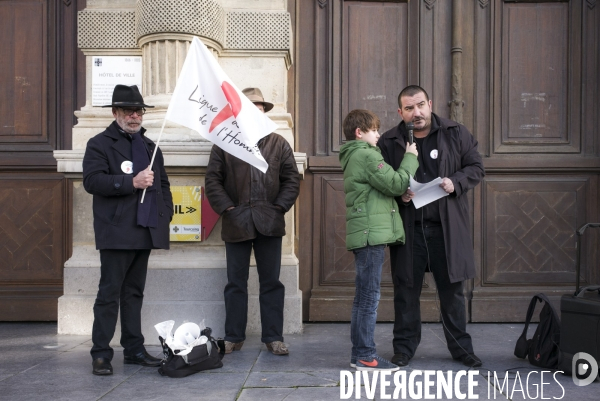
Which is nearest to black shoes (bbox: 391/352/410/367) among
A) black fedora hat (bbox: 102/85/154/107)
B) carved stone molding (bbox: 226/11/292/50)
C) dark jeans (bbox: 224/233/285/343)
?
dark jeans (bbox: 224/233/285/343)

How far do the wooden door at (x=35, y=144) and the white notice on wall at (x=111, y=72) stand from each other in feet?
1.67

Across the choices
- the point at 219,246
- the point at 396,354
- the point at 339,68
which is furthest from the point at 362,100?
the point at 396,354

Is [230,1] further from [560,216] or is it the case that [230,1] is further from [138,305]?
[560,216]

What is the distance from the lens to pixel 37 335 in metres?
6.18

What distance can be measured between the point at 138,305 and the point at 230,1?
2.99m

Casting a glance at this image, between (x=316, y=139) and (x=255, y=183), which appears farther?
(x=316, y=139)

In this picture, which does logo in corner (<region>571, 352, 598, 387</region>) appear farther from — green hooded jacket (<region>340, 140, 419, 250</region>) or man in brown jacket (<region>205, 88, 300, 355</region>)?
man in brown jacket (<region>205, 88, 300, 355</region>)

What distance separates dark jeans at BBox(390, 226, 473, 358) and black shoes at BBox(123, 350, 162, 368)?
1793 mm

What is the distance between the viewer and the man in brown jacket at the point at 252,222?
217 inches

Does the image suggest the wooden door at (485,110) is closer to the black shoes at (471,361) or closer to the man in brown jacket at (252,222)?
the man in brown jacket at (252,222)

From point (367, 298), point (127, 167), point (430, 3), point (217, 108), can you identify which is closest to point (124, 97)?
point (127, 167)

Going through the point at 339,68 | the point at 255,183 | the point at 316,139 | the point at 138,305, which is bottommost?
the point at 138,305

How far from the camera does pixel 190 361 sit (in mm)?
4668

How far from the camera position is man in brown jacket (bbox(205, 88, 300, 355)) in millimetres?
5500
